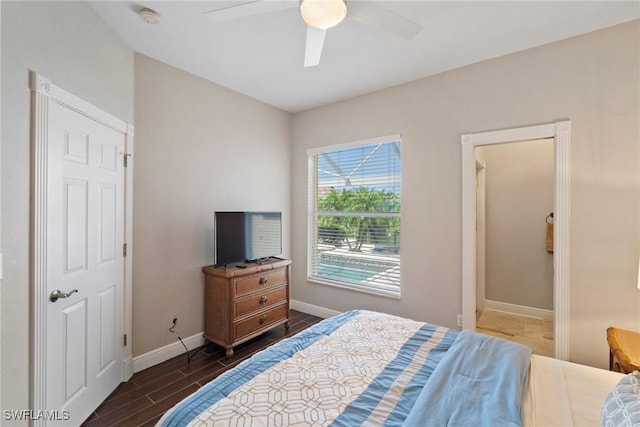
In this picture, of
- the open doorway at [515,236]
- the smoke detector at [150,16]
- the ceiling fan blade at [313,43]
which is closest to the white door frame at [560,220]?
the open doorway at [515,236]

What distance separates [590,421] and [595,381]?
1.11ft

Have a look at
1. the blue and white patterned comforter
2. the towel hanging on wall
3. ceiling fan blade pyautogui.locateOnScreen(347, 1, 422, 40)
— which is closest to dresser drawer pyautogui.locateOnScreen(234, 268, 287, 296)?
the blue and white patterned comforter

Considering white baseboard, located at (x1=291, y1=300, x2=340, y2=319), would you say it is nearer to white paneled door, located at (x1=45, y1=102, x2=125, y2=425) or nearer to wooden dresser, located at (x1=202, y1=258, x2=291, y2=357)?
wooden dresser, located at (x1=202, y1=258, x2=291, y2=357)

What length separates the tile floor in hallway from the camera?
3.00 m

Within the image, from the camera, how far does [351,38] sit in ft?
7.47

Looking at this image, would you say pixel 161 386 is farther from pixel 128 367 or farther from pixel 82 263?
pixel 82 263

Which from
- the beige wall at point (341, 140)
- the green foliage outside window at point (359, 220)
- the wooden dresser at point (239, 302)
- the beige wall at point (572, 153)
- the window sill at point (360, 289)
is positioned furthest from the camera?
the green foliage outside window at point (359, 220)

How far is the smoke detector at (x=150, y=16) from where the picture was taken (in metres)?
1.96

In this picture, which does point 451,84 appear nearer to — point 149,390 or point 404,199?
point 404,199

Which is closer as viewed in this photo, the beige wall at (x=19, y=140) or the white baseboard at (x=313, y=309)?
the beige wall at (x=19, y=140)

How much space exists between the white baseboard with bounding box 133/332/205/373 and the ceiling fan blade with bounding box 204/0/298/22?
2728mm

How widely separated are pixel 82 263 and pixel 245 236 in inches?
54.7

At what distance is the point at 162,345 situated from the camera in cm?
262

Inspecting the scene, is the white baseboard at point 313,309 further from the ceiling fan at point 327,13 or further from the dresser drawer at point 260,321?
the ceiling fan at point 327,13
